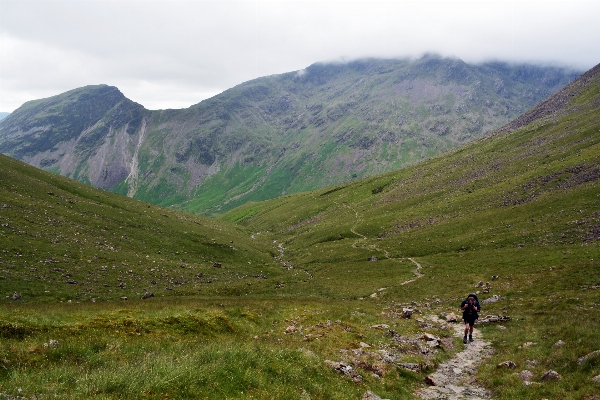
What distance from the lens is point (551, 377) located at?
16.2m

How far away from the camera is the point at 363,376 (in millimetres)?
17500

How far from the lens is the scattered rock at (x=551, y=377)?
52.6 ft

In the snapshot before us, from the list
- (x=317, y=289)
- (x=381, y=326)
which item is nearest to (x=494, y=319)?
(x=381, y=326)

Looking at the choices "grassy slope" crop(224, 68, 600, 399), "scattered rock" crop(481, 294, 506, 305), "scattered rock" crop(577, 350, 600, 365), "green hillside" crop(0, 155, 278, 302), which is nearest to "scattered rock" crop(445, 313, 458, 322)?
"grassy slope" crop(224, 68, 600, 399)

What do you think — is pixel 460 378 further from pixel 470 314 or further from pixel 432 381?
pixel 470 314

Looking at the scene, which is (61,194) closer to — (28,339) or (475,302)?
(28,339)

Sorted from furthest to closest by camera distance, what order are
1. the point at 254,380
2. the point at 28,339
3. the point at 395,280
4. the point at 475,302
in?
the point at 395,280 → the point at 475,302 → the point at 28,339 → the point at 254,380

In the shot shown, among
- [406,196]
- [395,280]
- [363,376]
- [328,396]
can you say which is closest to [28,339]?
[328,396]

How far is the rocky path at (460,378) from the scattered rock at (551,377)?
8.98 ft

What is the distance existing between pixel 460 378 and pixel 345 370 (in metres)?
7.47

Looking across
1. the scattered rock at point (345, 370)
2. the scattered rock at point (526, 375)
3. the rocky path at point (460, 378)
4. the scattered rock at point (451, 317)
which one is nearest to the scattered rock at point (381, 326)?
the rocky path at point (460, 378)

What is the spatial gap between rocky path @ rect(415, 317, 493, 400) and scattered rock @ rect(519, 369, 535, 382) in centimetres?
205

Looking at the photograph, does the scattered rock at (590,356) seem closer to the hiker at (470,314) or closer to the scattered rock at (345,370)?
the hiker at (470,314)

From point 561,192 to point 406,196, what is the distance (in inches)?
1960
